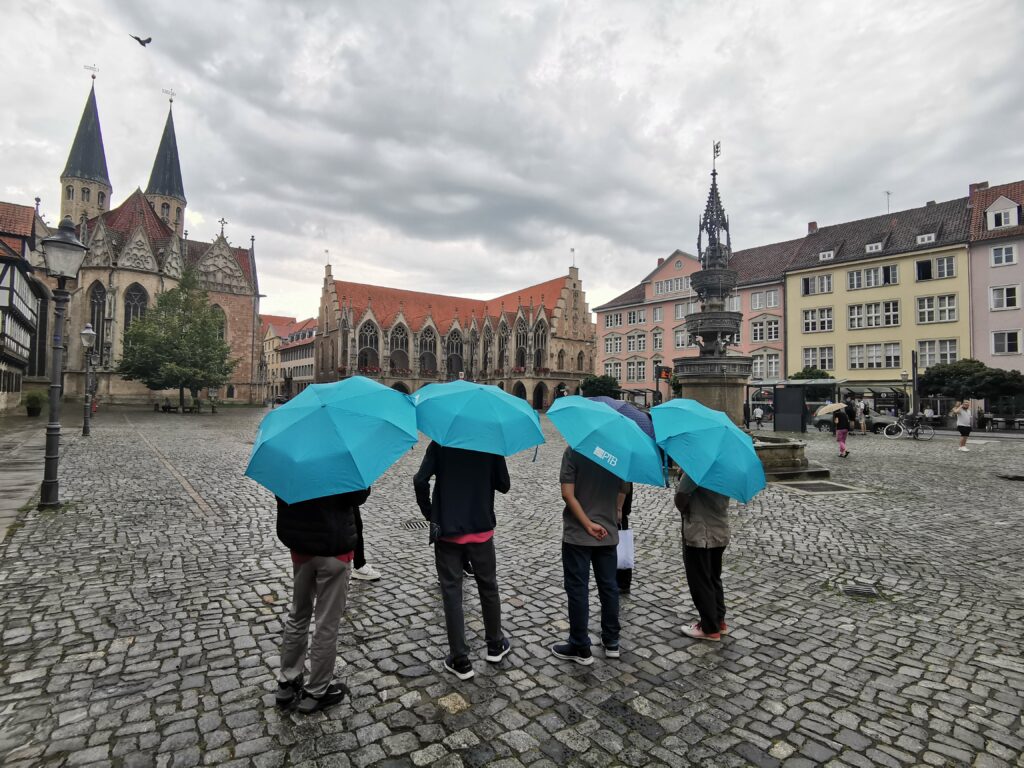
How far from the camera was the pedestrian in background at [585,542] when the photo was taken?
3.78 metres

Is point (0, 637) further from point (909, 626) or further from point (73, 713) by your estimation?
point (909, 626)

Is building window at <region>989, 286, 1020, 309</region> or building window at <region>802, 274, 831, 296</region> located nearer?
building window at <region>989, 286, 1020, 309</region>

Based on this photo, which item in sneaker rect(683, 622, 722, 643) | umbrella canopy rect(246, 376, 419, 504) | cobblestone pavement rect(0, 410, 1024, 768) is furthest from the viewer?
sneaker rect(683, 622, 722, 643)

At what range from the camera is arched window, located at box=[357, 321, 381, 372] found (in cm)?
6594

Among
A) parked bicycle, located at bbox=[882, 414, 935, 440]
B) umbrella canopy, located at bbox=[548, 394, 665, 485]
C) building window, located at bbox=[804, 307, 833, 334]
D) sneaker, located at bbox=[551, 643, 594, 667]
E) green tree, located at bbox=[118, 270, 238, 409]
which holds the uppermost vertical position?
building window, located at bbox=[804, 307, 833, 334]

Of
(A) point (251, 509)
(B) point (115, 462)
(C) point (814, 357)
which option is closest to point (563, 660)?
(A) point (251, 509)

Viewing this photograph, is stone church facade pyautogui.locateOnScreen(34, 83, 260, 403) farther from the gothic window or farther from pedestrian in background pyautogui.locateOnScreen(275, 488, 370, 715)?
pedestrian in background pyautogui.locateOnScreen(275, 488, 370, 715)

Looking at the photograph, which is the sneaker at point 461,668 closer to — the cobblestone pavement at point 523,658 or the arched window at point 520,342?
the cobblestone pavement at point 523,658

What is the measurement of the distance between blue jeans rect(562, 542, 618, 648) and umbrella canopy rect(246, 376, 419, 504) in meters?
1.56

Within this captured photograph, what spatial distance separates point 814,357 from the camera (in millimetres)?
44406

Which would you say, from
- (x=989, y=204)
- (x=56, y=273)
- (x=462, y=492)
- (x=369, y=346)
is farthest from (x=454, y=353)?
(x=462, y=492)

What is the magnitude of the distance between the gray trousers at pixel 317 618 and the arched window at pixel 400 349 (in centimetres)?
6625

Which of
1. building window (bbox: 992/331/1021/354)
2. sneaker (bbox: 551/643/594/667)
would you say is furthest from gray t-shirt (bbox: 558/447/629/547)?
building window (bbox: 992/331/1021/354)

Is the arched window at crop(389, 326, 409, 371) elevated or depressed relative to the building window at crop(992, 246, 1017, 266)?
depressed
